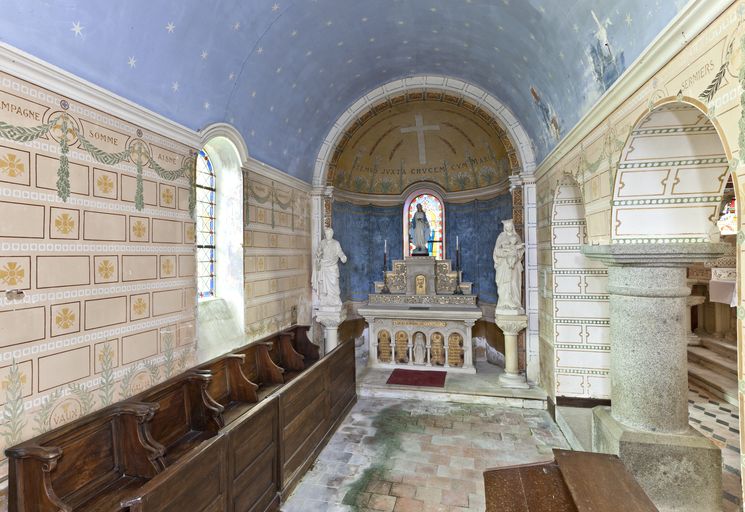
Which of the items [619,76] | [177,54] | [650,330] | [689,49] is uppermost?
[177,54]

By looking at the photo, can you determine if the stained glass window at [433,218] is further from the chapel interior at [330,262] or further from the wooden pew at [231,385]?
the wooden pew at [231,385]

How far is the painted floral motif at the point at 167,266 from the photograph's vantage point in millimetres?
4500

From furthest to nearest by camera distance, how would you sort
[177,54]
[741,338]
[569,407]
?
[569,407]
[177,54]
[741,338]

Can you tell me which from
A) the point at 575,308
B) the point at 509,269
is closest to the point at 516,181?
the point at 509,269

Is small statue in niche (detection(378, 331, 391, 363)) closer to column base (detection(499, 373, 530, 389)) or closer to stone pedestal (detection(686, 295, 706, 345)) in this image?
column base (detection(499, 373, 530, 389))

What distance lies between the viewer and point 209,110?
17.0ft

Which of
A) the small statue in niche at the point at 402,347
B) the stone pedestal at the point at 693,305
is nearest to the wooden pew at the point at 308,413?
the small statue in niche at the point at 402,347

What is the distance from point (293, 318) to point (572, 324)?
496 centimetres

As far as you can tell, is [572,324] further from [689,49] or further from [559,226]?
[689,49]

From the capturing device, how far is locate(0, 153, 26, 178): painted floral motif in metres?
2.94

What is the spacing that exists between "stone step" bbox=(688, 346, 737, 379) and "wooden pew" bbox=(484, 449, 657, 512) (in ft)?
22.4

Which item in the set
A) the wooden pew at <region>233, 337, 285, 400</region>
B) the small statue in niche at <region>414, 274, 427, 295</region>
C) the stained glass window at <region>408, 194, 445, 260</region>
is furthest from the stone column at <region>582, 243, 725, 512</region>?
the stained glass window at <region>408, 194, 445, 260</region>

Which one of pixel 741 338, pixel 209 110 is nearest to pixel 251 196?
pixel 209 110

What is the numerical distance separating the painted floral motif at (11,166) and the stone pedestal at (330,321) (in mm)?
5845
